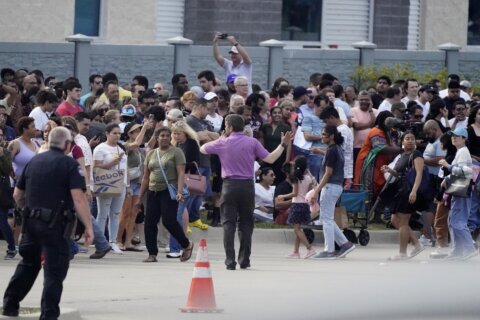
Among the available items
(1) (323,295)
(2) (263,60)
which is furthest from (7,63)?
(1) (323,295)

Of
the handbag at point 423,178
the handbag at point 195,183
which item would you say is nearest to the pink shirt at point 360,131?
the handbag at point 423,178

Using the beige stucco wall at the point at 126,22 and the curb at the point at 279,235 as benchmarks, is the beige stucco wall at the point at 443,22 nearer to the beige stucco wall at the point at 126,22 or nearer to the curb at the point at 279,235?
the beige stucco wall at the point at 126,22

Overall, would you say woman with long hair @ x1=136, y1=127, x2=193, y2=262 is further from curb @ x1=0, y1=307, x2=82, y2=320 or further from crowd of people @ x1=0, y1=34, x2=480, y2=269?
curb @ x1=0, y1=307, x2=82, y2=320

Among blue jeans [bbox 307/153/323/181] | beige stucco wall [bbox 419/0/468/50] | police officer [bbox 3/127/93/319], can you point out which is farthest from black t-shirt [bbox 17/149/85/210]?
beige stucco wall [bbox 419/0/468/50]

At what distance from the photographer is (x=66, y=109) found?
67.8 feet

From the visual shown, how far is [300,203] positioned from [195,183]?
56.4 inches

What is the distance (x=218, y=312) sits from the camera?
13859mm

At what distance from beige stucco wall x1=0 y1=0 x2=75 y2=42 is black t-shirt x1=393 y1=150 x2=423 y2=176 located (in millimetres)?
13055

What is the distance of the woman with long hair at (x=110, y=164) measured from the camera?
18.5m

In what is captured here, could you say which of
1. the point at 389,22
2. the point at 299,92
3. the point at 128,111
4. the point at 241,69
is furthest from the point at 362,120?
the point at 389,22

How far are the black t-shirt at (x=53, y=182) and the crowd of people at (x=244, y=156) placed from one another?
4.37 m

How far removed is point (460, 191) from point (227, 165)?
131 inches

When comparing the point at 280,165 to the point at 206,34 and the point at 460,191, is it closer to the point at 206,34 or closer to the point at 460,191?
the point at 460,191

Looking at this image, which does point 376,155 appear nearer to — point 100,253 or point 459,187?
point 459,187
